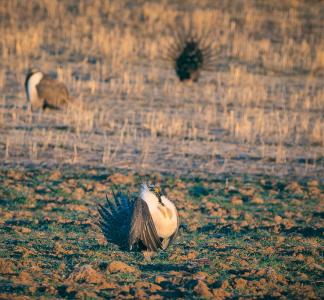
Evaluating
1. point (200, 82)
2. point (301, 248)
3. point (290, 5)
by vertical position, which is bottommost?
point (301, 248)

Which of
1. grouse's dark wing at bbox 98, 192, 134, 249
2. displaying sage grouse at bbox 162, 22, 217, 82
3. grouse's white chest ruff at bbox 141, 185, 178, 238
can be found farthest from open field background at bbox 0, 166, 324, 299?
displaying sage grouse at bbox 162, 22, 217, 82

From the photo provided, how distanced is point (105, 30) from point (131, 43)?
154 centimetres

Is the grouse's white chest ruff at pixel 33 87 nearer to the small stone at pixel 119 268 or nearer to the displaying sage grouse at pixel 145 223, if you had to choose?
the displaying sage grouse at pixel 145 223

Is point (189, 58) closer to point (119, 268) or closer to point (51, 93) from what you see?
point (51, 93)

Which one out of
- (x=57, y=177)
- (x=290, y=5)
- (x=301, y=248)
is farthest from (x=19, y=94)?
(x=290, y=5)

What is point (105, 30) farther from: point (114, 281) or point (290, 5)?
point (114, 281)

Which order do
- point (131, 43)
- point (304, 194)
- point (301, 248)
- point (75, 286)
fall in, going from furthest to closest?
point (131, 43) → point (304, 194) → point (301, 248) → point (75, 286)

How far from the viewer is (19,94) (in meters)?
12.4

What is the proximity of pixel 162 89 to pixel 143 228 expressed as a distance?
27.0 ft

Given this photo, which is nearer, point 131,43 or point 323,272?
point 323,272

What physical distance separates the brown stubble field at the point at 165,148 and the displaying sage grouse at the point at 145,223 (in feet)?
0.59

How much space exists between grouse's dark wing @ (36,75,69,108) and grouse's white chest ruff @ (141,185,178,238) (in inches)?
256

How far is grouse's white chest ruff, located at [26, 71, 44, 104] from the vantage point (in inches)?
452

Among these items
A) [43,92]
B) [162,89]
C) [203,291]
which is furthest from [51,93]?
[203,291]
